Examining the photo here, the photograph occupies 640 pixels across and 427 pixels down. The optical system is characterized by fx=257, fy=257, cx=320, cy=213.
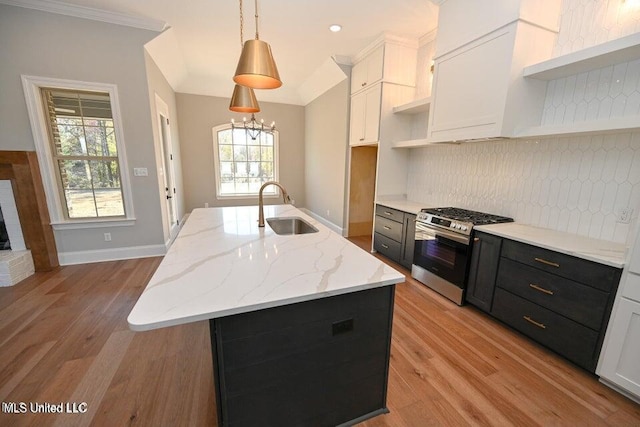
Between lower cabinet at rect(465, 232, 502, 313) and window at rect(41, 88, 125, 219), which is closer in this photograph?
lower cabinet at rect(465, 232, 502, 313)

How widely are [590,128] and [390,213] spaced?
205 centimetres

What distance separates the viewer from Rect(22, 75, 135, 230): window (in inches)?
116

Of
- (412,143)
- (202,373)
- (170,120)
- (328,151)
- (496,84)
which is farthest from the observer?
(328,151)

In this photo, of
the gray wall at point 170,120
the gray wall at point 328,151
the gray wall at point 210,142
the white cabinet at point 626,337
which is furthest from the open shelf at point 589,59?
the gray wall at point 210,142

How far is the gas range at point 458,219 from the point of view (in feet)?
7.84

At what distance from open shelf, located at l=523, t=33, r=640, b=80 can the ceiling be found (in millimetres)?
1421

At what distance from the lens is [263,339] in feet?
3.54

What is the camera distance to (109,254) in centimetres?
344

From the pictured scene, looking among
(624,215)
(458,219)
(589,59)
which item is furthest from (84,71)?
(624,215)

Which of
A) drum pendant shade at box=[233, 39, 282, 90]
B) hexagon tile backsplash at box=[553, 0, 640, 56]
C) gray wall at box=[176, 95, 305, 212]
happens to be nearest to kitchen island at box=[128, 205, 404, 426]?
drum pendant shade at box=[233, 39, 282, 90]

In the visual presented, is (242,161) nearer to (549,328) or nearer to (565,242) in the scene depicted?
(565,242)

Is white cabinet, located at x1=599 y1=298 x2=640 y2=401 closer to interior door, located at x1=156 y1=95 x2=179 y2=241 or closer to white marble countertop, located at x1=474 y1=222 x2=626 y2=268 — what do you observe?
white marble countertop, located at x1=474 y1=222 x2=626 y2=268

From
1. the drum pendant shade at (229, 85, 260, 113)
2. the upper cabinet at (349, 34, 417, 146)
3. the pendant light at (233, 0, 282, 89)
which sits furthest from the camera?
the upper cabinet at (349, 34, 417, 146)

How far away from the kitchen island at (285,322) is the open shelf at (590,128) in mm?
1734
